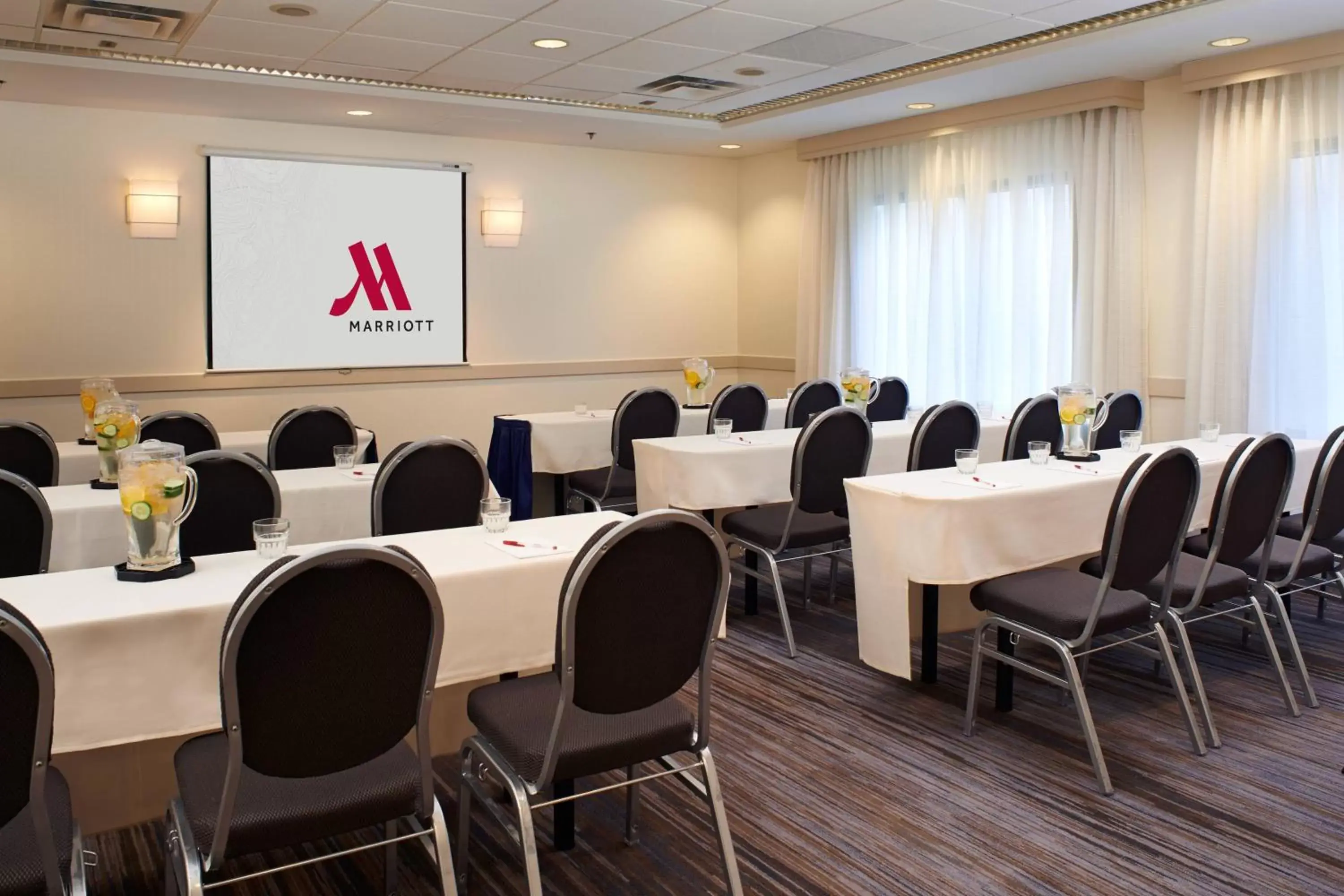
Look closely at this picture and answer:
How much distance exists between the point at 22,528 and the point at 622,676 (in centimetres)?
195

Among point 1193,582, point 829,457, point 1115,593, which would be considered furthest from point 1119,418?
point 1115,593

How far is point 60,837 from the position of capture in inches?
78.2

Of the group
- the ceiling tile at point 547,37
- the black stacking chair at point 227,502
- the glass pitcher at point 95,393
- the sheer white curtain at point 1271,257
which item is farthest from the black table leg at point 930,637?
the glass pitcher at point 95,393

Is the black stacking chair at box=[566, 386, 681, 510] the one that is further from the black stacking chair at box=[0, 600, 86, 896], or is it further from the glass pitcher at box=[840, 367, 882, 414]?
the black stacking chair at box=[0, 600, 86, 896]

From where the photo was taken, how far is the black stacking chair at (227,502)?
347cm

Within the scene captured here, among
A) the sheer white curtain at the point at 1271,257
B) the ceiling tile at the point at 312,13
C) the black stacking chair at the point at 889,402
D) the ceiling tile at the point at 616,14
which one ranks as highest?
the ceiling tile at the point at 616,14

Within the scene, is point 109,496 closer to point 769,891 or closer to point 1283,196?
point 769,891

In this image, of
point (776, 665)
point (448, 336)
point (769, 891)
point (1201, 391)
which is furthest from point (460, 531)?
point (448, 336)

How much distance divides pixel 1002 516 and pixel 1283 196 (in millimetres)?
3548

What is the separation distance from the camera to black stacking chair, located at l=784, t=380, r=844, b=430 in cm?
656

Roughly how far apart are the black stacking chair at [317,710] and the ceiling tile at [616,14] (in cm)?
389

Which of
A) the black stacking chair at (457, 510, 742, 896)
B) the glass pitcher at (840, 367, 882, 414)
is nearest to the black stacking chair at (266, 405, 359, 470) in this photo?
the glass pitcher at (840, 367, 882, 414)

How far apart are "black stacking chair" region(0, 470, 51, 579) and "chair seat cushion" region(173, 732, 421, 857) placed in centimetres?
124

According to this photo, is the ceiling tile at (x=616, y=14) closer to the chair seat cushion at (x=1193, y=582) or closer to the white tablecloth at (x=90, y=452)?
the white tablecloth at (x=90, y=452)
